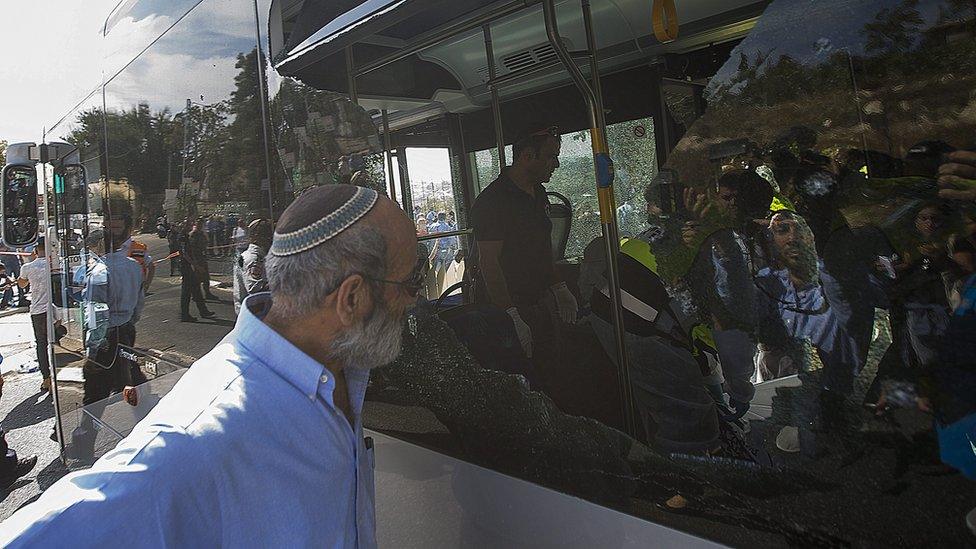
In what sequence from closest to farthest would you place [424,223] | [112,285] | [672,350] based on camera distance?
[672,350] → [424,223] → [112,285]

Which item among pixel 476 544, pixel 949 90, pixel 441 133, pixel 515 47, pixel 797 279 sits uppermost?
pixel 515 47

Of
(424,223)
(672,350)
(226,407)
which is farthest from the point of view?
(424,223)

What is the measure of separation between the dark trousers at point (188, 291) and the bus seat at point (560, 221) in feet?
5.75

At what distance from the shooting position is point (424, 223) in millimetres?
1859

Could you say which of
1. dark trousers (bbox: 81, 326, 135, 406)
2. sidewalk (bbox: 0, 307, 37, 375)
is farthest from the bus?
sidewalk (bbox: 0, 307, 37, 375)

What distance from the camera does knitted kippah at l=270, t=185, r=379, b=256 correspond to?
4.53ft

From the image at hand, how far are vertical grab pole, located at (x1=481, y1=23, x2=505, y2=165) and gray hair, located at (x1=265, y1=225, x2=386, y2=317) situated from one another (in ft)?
1.43

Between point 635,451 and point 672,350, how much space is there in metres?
0.26

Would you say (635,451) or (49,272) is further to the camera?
(49,272)

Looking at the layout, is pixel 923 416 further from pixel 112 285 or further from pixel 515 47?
pixel 112 285

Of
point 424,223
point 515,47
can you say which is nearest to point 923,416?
point 515,47

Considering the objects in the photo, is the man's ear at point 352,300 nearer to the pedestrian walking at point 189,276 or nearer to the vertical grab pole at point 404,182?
the vertical grab pole at point 404,182

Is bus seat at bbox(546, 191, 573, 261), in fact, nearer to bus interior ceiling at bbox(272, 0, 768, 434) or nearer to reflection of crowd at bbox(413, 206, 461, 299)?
bus interior ceiling at bbox(272, 0, 768, 434)

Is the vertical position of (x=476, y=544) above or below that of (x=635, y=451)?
below
